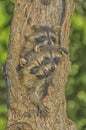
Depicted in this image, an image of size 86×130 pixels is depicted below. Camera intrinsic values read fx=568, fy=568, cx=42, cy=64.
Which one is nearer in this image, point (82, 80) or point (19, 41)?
point (19, 41)

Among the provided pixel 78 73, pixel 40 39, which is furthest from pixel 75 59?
pixel 40 39

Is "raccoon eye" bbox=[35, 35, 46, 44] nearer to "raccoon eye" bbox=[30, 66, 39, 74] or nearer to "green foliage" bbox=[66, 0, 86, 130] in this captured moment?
"raccoon eye" bbox=[30, 66, 39, 74]

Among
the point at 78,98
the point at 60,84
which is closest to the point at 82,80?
the point at 78,98

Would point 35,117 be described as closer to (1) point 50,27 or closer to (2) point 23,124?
(2) point 23,124

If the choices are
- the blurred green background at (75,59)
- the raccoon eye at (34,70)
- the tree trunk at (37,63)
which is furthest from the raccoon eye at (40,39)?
the blurred green background at (75,59)

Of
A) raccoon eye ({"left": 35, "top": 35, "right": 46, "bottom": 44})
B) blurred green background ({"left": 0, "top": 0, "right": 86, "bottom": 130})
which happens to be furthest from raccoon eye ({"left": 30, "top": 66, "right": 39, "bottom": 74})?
blurred green background ({"left": 0, "top": 0, "right": 86, "bottom": 130})

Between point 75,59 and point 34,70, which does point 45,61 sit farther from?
point 75,59
